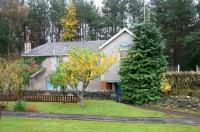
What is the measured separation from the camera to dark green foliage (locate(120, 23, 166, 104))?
1570 inches

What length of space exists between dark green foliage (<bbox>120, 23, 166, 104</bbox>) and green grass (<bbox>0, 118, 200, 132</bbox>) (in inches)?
566

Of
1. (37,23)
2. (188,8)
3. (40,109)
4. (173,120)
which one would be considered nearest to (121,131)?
(173,120)

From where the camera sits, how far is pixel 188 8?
64.9 m

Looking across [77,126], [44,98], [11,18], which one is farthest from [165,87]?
[11,18]

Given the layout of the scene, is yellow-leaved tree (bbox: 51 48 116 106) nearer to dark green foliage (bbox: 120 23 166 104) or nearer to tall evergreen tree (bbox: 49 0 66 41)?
dark green foliage (bbox: 120 23 166 104)

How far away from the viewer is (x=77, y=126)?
80.1 ft

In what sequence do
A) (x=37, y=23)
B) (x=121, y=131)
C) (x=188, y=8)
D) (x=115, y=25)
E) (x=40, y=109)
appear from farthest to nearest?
(x=37, y=23), (x=115, y=25), (x=188, y=8), (x=40, y=109), (x=121, y=131)

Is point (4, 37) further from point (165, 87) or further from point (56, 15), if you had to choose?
point (165, 87)

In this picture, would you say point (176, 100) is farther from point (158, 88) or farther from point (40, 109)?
Result: point (40, 109)

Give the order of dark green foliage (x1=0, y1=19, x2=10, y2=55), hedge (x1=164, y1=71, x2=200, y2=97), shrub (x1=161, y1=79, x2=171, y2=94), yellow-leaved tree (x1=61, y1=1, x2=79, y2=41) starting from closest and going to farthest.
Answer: hedge (x1=164, y1=71, x2=200, y2=97)
shrub (x1=161, y1=79, x2=171, y2=94)
dark green foliage (x1=0, y1=19, x2=10, y2=55)
yellow-leaved tree (x1=61, y1=1, x2=79, y2=41)

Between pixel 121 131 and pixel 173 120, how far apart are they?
20.4 feet

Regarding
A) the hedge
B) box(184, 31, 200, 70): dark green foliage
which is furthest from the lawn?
box(184, 31, 200, 70): dark green foliage

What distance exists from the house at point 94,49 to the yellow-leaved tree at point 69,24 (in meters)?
21.7

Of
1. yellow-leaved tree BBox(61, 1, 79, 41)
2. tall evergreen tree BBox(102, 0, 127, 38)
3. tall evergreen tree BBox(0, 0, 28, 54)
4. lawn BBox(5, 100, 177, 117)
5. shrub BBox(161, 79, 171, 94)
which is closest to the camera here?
lawn BBox(5, 100, 177, 117)
